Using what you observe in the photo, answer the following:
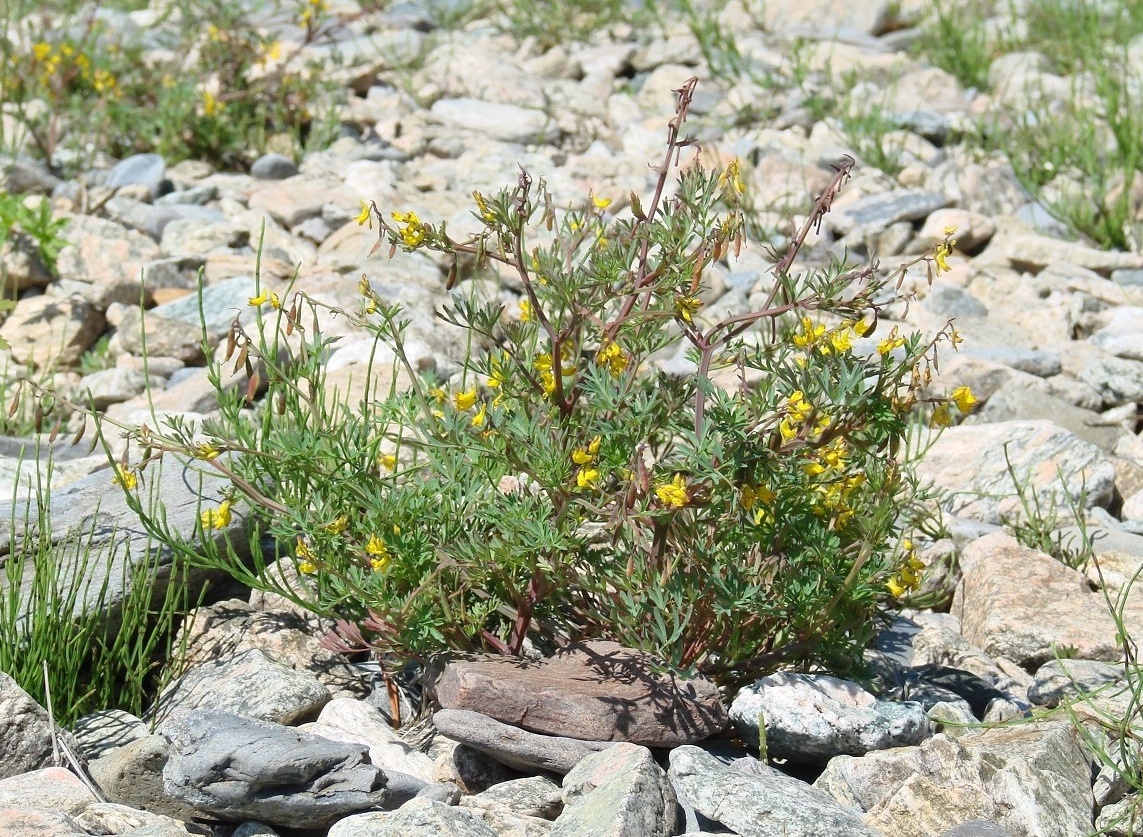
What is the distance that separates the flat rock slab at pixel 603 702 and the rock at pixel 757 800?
137mm

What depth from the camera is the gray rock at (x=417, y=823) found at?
8.08ft

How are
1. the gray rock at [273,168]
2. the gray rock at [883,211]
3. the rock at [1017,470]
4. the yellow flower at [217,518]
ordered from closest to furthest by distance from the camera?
the yellow flower at [217,518] → the rock at [1017,470] → the gray rock at [883,211] → the gray rock at [273,168]

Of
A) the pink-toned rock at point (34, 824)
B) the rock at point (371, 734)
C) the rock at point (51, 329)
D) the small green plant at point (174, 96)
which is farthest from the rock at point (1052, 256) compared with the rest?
the pink-toned rock at point (34, 824)

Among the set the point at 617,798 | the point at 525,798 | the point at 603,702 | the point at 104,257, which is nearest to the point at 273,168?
the point at 104,257

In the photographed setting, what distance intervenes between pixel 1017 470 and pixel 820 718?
73.4 inches

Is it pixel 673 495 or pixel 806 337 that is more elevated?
pixel 806 337

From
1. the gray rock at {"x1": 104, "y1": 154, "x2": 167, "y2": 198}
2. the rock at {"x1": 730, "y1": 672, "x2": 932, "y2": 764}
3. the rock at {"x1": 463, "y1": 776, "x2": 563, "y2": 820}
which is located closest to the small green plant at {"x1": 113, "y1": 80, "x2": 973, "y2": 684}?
the rock at {"x1": 730, "y1": 672, "x2": 932, "y2": 764}

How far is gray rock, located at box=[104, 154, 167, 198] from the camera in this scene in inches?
263

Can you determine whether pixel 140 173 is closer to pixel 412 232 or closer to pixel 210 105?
pixel 210 105

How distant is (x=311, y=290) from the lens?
218 inches

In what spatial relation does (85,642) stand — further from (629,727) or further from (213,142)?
(213,142)

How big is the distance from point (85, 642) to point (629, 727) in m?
1.38

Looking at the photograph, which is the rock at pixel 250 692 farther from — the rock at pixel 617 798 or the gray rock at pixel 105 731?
the rock at pixel 617 798

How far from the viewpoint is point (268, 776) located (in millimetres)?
2602
